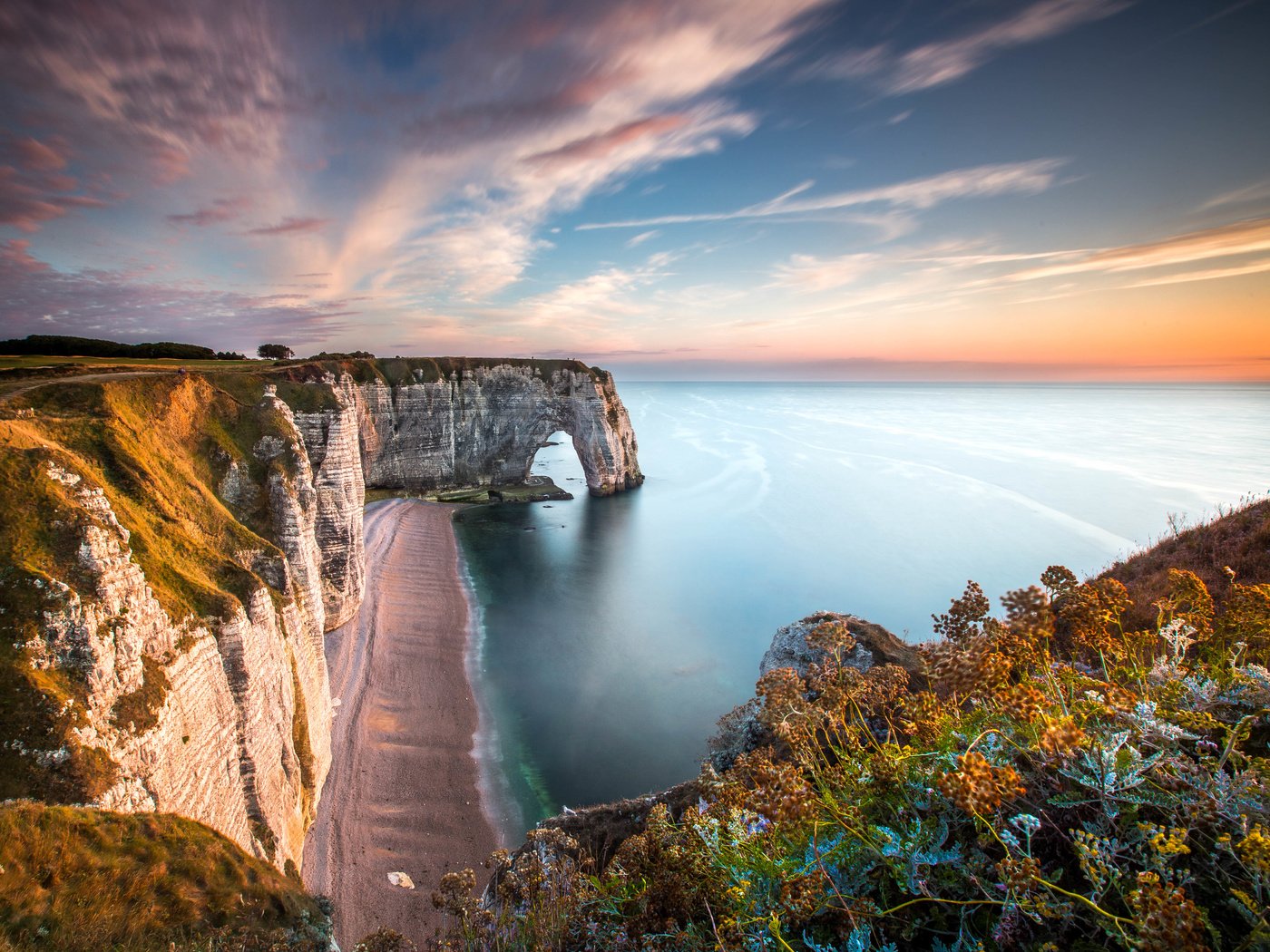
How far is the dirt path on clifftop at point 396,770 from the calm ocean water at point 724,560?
1.74 metres

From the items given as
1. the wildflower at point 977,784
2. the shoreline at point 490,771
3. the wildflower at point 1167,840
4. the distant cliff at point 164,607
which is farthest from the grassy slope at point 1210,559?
the shoreline at point 490,771

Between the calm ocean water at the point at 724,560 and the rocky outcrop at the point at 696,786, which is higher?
the rocky outcrop at the point at 696,786

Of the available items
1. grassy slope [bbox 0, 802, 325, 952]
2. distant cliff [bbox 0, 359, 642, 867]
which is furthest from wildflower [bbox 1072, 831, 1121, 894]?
distant cliff [bbox 0, 359, 642, 867]

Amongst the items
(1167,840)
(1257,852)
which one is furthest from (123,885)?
(1257,852)

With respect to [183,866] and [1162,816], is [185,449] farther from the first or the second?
[1162,816]

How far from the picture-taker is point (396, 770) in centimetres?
1952

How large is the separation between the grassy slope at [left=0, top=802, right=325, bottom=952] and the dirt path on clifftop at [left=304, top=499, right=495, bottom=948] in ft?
25.4

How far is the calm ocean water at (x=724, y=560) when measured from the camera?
23.9 meters

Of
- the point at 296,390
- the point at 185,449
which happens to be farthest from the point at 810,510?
the point at 185,449

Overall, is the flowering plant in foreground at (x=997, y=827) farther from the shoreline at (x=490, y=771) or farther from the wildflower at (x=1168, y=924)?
the shoreline at (x=490, y=771)

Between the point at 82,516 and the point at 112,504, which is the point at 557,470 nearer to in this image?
the point at 112,504

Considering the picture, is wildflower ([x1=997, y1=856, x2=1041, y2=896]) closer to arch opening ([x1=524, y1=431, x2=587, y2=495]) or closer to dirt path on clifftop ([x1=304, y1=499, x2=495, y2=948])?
dirt path on clifftop ([x1=304, y1=499, x2=495, y2=948])

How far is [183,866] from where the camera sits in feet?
22.5

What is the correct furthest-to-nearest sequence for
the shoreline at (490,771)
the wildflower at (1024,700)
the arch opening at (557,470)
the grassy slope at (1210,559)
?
the arch opening at (557,470)
the shoreline at (490,771)
the grassy slope at (1210,559)
the wildflower at (1024,700)
